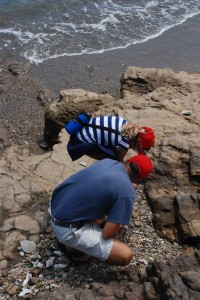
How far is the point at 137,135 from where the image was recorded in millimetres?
4453

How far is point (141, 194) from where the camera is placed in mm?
5301

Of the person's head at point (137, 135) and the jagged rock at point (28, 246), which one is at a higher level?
the person's head at point (137, 135)

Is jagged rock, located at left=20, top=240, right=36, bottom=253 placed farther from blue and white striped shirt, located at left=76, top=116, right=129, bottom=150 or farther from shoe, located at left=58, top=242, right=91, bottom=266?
blue and white striped shirt, located at left=76, top=116, right=129, bottom=150

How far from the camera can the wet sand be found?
31.5 feet

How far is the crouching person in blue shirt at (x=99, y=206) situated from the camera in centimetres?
379

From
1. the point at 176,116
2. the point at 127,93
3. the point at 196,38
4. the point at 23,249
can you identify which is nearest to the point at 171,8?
the point at 196,38

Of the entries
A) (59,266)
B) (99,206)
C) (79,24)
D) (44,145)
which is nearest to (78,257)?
(59,266)

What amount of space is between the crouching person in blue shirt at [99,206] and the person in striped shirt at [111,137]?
1.68 ft

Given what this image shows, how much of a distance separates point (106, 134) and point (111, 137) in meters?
0.06

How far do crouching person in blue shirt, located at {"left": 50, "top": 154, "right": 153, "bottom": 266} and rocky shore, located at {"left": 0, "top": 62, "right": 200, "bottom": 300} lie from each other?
1.08 ft

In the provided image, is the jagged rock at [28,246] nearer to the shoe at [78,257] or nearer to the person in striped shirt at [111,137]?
the shoe at [78,257]

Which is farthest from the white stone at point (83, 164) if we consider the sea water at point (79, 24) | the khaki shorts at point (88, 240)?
the sea water at point (79, 24)

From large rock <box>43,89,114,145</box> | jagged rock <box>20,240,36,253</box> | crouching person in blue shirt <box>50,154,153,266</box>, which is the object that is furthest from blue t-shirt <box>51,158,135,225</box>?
large rock <box>43,89,114,145</box>

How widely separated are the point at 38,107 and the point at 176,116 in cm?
332
